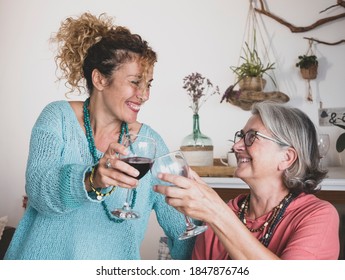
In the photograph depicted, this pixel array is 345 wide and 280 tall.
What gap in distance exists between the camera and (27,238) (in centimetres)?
117

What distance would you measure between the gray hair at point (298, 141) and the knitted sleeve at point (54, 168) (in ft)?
1.69

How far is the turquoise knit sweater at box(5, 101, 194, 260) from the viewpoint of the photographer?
1037mm

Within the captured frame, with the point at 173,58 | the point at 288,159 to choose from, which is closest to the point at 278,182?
the point at 288,159

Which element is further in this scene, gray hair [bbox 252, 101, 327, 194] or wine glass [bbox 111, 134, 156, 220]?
gray hair [bbox 252, 101, 327, 194]

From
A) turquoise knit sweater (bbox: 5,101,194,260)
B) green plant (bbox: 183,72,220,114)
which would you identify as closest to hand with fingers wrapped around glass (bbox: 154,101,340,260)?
turquoise knit sweater (bbox: 5,101,194,260)

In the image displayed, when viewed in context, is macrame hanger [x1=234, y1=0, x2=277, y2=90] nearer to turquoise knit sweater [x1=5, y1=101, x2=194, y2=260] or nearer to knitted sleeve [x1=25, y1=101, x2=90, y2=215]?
turquoise knit sweater [x1=5, y1=101, x2=194, y2=260]

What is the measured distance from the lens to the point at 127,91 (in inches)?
50.1

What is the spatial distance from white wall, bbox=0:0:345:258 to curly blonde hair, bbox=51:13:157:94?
4.21ft

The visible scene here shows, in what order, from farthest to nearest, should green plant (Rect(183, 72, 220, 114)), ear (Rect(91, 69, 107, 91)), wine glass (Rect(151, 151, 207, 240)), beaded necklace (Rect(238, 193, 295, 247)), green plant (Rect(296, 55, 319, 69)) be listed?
green plant (Rect(183, 72, 220, 114)) → green plant (Rect(296, 55, 319, 69)) → ear (Rect(91, 69, 107, 91)) → beaded necklace (Rect(238, 193, 295, 247)) → wine glass (Rect(151, 151, 207, 240))

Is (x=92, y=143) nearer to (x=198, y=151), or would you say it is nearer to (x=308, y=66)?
(x=198, y=151)

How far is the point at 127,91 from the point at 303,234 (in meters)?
0.64
